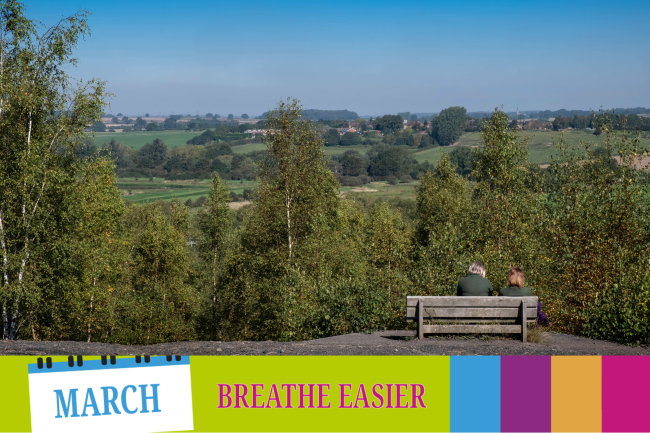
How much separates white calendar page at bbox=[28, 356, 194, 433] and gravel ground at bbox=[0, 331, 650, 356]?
114 inches

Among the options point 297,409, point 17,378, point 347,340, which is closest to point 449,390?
point 297,409

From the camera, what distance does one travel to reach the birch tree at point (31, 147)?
20844 millimetres

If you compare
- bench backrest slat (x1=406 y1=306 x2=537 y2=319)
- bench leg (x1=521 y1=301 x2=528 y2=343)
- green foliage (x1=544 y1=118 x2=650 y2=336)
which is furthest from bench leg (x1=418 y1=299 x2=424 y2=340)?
green foliage (x1=544 y1=118 x2=650 y2=336)

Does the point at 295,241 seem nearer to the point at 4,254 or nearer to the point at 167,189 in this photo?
the point at 4,254

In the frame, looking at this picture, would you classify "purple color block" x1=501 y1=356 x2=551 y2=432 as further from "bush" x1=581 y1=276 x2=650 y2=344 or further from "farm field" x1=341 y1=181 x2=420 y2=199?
"farm field" x1=341 y1=181 x2=420 y2=199

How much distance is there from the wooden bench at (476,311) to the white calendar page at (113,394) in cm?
483

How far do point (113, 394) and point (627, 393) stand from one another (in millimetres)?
6649

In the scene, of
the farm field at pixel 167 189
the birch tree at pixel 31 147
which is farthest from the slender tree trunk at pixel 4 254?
the farm field at pixel 167 189

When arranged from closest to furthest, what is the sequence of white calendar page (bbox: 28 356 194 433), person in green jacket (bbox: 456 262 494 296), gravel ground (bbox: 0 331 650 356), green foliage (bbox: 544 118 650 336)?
white calendar page (bbox: 28 356 194 433) → gravel ground (bbox: 0 331 650 356) → person in green jacket (bbox: 456 262 494 296) → green foliage (bbox: 544 118 650 336)

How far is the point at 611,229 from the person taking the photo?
17141mm

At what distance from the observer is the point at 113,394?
7.61m

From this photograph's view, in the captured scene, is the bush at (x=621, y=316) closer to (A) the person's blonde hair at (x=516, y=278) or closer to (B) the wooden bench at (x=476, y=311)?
(A) the person's blonde hair at (x=516, y=278)

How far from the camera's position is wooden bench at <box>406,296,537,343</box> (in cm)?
1090

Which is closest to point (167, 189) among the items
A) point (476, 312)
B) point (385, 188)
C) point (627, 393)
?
point (385, 188)
